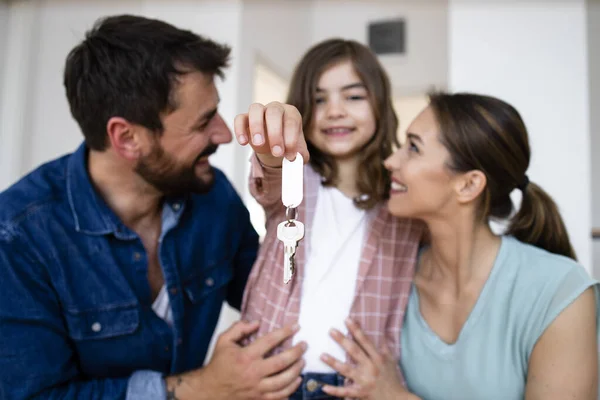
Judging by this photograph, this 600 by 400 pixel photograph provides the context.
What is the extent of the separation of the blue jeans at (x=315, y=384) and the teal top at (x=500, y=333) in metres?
0.17

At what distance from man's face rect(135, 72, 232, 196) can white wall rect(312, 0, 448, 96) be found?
2471mm

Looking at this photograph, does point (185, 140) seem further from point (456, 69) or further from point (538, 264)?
point (456, 69)

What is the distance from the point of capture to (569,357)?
0.88m

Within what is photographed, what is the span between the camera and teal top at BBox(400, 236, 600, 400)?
0.93 metres

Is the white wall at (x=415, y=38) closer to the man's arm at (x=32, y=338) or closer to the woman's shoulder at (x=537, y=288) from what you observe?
the woman's shoulder at (x=537, y=288)

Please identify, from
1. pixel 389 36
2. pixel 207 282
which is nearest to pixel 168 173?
pixel 207 282

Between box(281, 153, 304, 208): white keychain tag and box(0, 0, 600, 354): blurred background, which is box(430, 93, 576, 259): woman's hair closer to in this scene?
box(0, 0, 600, 354): blurred background

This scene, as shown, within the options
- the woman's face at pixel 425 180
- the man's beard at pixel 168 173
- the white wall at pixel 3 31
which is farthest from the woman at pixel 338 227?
the white wall at pixel 3 31

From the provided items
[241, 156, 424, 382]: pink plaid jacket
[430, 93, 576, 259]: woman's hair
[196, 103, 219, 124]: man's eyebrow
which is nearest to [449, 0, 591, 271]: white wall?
[430, 93, 576, 259]: woman's hair

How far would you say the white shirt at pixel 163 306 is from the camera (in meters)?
1.13

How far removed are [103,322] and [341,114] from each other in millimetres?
731

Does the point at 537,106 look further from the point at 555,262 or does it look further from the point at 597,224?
the point at 597,224

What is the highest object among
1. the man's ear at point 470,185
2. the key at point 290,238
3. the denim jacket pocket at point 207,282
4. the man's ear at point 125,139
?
the man's ear at point 125,139

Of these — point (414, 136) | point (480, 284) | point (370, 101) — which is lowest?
point (480, 284)
